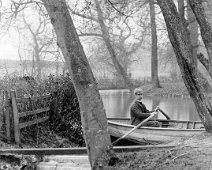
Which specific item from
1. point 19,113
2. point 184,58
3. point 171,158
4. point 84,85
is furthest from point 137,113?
point 84,85

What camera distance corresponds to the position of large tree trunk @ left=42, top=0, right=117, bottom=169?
6.21 m

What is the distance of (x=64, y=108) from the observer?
12812mm

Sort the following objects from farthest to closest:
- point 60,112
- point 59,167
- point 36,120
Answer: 1. point 60,112
2. point 36,120
3. point 59,167

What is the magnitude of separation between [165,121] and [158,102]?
16.1 meters

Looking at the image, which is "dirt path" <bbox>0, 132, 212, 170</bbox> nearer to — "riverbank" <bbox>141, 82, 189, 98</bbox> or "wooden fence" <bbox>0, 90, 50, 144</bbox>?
"wooden fence" <bbox>0, 90, 50, 144</bbox>

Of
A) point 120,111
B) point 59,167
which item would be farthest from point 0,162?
point 120,111

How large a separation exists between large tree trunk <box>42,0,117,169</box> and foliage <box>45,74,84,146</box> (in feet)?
21.0

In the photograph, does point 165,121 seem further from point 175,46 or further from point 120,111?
point 120,111

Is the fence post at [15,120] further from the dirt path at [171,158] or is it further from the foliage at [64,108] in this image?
the dirt path at [171,158]

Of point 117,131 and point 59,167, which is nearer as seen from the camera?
point 59,167

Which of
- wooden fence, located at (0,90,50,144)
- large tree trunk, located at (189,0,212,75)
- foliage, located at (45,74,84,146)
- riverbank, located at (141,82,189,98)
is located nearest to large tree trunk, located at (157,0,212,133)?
large tree trunk, located at (189,0,212,75)

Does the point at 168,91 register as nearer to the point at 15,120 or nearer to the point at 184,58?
the point at 15,120

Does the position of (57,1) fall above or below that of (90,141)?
above

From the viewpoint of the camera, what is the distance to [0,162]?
26.7ft
